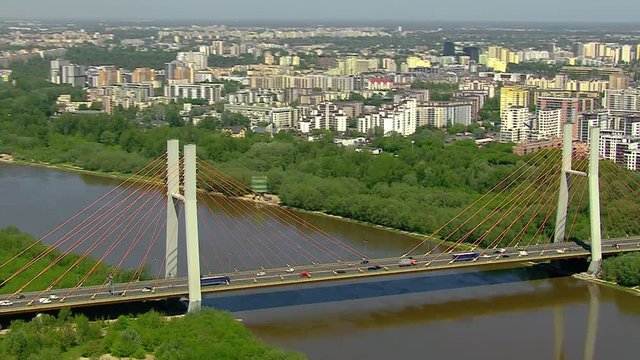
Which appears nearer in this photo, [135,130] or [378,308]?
[378,308]

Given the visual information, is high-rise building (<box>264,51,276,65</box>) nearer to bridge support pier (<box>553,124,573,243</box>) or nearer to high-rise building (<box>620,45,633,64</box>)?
high-rise building (<box>620,45,633,64</box>)

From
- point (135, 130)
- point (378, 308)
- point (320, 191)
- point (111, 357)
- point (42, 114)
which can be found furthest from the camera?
point (42, 114)

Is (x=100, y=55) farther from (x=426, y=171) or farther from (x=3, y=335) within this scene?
(x=3, y=335)

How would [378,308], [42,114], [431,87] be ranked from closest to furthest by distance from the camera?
[378,308], [42,114], [431,87]

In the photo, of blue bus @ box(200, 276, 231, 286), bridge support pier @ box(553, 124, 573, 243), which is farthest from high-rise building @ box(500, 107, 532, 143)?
blue bus @ box(200, 276, 231, 286)

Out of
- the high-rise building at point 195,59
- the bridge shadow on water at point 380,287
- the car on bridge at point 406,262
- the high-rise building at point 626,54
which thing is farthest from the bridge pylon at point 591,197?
the high-rise building at point 626,54

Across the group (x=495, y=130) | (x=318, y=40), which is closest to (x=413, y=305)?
(x=495, y=130)

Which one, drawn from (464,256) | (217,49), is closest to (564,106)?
(464,256)

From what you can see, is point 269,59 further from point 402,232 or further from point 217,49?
point 402,232
